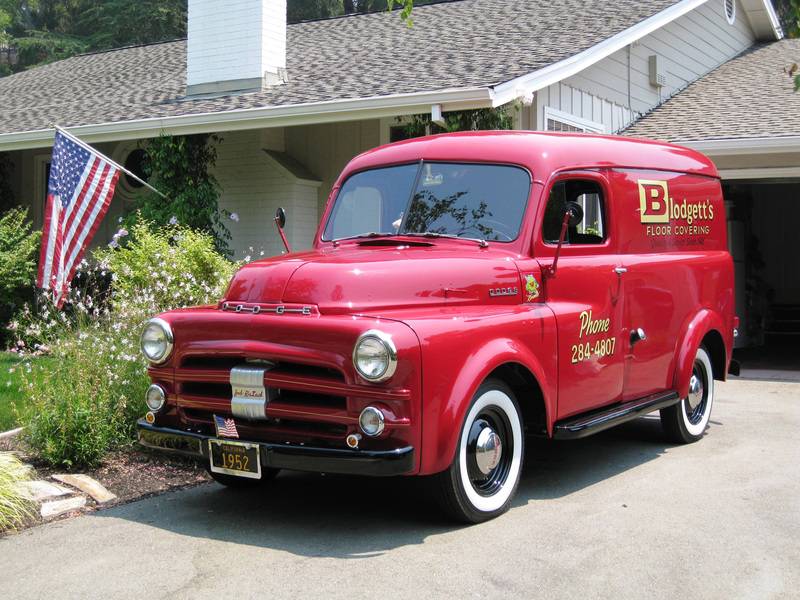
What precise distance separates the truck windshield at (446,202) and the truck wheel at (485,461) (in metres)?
1.16

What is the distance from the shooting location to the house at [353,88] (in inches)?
434

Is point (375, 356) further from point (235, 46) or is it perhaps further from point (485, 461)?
point (235, 46)

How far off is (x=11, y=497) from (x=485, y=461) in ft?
8.93

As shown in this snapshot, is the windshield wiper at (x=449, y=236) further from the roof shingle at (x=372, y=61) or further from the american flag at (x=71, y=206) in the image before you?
the american flag at (x=71, y=206)

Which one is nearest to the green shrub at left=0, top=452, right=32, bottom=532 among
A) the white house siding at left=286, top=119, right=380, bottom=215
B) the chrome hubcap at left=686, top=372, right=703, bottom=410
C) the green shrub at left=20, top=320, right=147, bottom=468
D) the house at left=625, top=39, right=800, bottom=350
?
the green shrub at left=20, top=320, right=147, bottom=468

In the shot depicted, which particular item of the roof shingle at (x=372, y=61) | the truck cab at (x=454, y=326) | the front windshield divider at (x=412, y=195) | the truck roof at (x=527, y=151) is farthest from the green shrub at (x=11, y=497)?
the roof shingle at (x=372, y=61)

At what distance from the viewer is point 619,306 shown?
6367 mm

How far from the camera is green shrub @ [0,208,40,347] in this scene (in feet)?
41.9

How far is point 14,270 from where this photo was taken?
42.1ft

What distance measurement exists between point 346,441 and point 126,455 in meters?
2.49

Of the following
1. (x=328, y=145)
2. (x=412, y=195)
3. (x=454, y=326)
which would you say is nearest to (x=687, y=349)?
(x=412, y=195)

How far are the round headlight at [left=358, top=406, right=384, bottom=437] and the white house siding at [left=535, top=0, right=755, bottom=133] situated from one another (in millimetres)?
7623

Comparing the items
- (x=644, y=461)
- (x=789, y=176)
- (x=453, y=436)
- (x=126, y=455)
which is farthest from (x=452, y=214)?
(x=789, y=176)

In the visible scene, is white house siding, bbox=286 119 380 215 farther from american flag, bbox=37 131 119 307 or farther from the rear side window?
the rear side window
